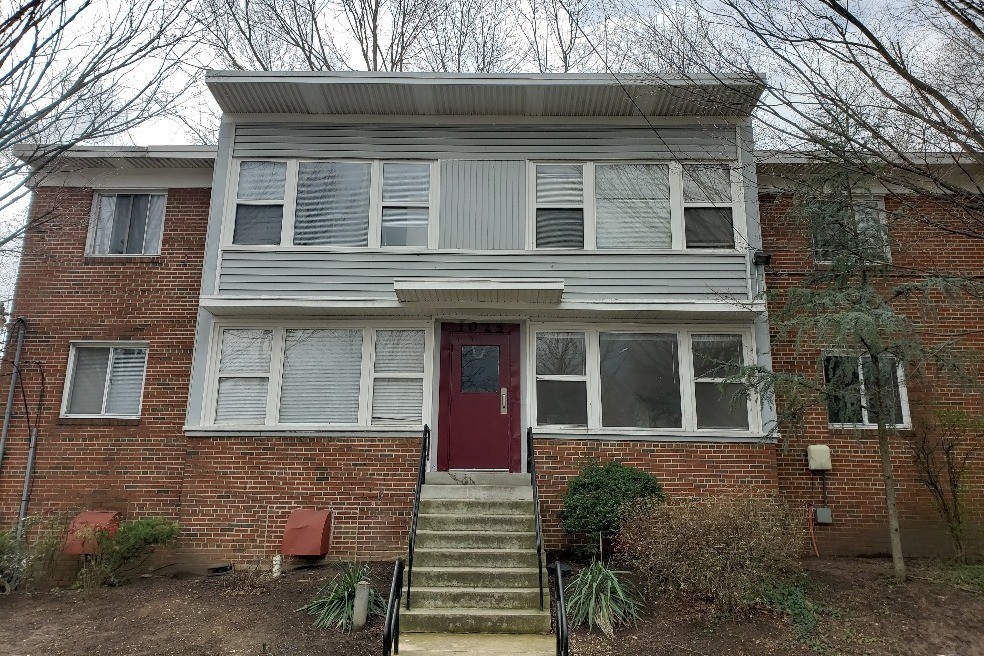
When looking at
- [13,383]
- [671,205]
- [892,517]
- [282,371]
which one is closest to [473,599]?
[282,371]

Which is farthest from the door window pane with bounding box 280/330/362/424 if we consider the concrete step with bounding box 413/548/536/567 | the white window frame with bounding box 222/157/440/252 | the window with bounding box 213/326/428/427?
the concrete step with bounding box 413/548/536/567

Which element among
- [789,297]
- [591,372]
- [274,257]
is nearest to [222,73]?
[274,257]

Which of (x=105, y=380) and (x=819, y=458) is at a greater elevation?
(x=105, y=380)

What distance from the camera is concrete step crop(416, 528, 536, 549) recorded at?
7656 millimetres

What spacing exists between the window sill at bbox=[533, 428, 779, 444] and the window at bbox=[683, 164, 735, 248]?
2672 mm

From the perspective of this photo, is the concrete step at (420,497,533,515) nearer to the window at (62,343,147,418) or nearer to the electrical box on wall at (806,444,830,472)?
the electrical box on wall at (806,444,830,472)

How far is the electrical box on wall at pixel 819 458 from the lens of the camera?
9.35 meters

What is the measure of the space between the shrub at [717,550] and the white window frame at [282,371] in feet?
11.8

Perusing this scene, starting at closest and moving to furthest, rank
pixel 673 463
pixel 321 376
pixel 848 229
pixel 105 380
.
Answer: pixel 848 229 < pixel 673 463 < pixel 321 376 < pixel 105 380

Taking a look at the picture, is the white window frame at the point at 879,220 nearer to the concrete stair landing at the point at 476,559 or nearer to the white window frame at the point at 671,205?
the white window frame at the point at 671,205

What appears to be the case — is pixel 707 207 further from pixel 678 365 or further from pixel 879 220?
pixel 879 220

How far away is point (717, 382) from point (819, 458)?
178cm

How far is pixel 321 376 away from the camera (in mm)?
9430

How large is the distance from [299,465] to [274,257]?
9.58 ft
